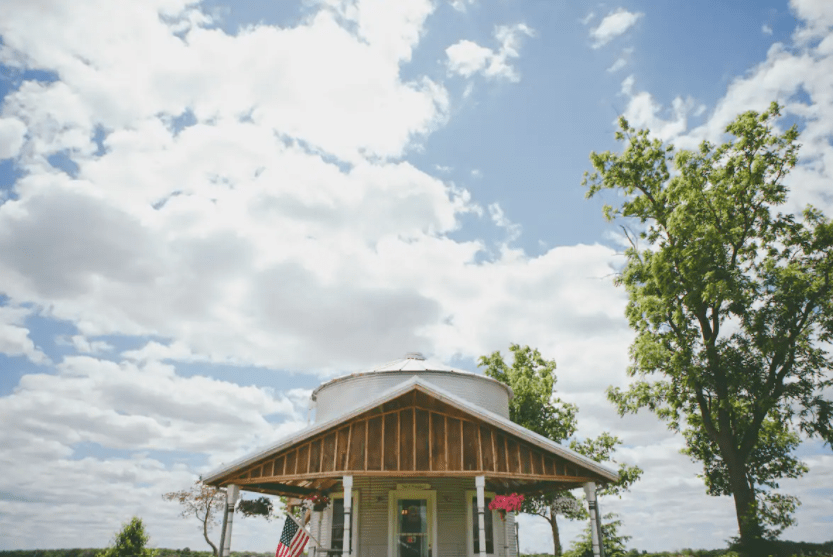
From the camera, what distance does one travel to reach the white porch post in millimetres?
12570

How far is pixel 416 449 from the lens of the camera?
12.9m

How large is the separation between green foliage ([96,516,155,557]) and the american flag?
8158 millimetres

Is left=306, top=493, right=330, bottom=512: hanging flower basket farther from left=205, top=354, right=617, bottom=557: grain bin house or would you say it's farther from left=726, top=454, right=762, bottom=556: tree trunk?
left=726, top=454, right=762, bottom=556: tree trunk

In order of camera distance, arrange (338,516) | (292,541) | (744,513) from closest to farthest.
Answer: (292,541) < (338,516) < (744,513)

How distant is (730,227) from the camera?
2209 centimetres

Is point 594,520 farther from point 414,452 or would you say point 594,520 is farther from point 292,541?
point 292,541

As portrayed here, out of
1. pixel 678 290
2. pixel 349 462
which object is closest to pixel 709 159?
pixel 678 290

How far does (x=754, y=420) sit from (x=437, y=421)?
46.4 ft

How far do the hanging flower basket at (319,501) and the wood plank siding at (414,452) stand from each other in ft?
14.5

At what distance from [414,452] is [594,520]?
4487 millimetres

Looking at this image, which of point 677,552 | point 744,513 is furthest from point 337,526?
point 677,552

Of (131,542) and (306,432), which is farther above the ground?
(306,432)

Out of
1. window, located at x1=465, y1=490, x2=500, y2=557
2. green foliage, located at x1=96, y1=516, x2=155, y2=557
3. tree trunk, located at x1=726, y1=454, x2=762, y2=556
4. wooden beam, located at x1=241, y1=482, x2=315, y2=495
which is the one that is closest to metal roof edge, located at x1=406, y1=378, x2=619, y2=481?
window, located at x1=465, y1=490, x2=500, y2=557

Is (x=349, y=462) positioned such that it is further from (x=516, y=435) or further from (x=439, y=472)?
(x=516, y=435)
